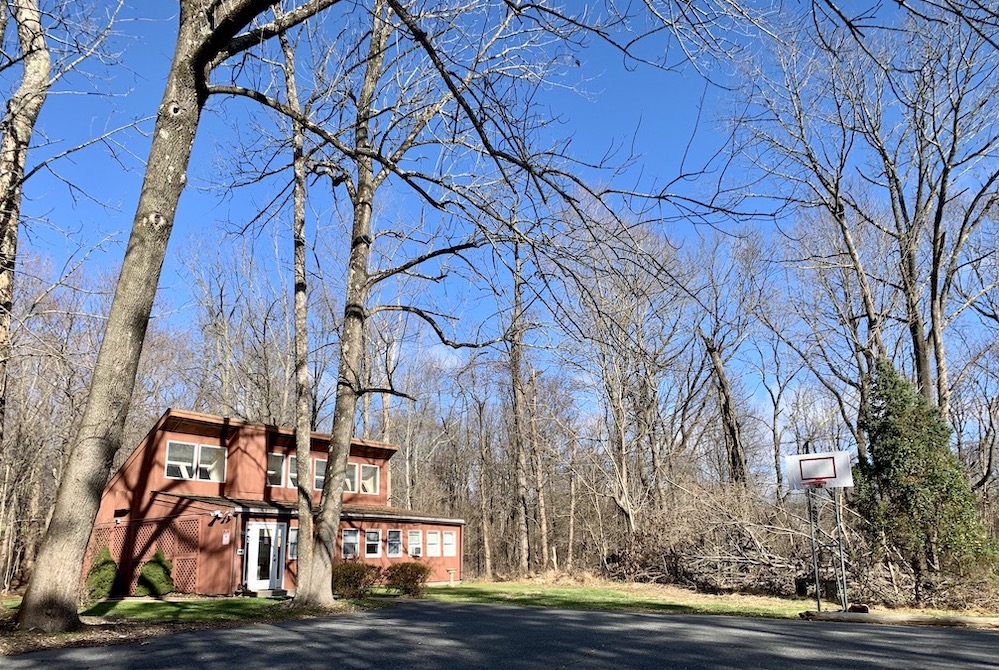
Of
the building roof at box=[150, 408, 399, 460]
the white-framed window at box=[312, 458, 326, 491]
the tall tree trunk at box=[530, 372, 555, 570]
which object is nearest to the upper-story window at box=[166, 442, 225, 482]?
the building roof at box=[150, 408, 399, 460]

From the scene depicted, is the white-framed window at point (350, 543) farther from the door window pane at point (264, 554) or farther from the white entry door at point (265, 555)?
the door window pane at point (264, 554)

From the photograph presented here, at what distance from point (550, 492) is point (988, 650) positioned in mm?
33071

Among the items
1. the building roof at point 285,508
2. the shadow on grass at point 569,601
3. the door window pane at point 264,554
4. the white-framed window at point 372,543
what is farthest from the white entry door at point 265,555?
the shadow on grass at point 569,601

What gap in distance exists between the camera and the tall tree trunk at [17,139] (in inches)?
383

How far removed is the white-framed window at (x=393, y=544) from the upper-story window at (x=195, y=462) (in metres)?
6.21

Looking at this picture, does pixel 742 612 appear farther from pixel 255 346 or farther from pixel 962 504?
pixel 255 346

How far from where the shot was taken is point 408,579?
19.9m

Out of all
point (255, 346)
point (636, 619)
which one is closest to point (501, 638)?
point (636, 619)

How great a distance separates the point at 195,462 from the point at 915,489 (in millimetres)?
19754

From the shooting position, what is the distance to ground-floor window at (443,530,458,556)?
1137 inches

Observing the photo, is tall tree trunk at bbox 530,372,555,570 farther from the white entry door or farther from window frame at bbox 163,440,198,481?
window frame at bbox 163,440,198,481

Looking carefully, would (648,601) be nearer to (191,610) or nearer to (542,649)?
(191,610)

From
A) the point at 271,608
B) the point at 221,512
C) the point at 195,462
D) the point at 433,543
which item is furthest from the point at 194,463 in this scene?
the point at 271,608

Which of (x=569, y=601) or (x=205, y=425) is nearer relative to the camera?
(x=569, y=601)
